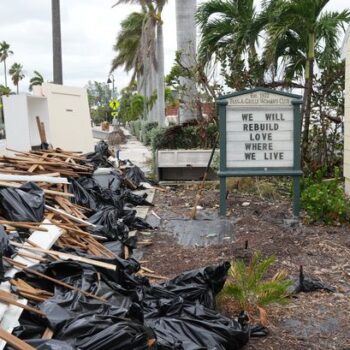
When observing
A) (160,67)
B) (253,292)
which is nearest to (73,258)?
(253,292)

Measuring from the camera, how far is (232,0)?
494 inches

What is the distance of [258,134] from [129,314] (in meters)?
5.23

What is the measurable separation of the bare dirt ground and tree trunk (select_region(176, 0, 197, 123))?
4755 millimetres

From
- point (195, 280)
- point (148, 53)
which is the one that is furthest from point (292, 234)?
point (148, 53)

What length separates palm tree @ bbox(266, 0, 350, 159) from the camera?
10.3m

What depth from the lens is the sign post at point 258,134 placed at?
816cm

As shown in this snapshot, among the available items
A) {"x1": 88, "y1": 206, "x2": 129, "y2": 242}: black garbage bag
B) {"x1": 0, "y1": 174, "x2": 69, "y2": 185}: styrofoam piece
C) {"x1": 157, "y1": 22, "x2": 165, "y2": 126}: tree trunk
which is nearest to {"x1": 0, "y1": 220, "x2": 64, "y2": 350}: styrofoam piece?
{"x1": 88, "y1": 206, "x2": 129, "y2": 242}: black garbage bag

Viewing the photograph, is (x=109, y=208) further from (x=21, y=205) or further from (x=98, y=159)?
(x=98, y=159)

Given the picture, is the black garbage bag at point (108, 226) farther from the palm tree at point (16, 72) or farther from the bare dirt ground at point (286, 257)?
the palm tree at point (16, 72)

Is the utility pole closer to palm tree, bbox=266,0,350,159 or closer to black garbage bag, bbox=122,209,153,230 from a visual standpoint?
palm tree, bbox=266,0,350,159

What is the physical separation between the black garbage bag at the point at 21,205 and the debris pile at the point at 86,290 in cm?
1

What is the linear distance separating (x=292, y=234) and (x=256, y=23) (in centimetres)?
661

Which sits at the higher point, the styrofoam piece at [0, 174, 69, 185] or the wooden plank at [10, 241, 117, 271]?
the styrofoam piece at [0, 174, 69, 185]

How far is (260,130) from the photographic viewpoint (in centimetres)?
820
